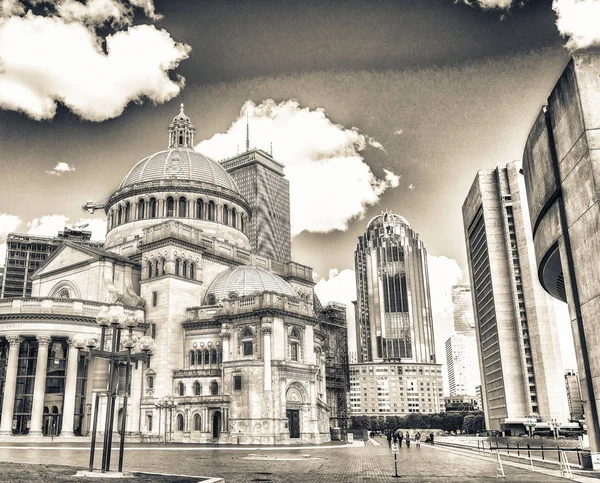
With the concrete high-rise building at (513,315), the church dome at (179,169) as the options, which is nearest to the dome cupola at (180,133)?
the church dome at (179,169)

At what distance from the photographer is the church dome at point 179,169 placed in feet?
272

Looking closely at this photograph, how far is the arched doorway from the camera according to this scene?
5992 cm

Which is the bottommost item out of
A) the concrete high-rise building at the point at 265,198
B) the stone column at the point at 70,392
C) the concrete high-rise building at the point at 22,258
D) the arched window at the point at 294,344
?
the stone column at the point at 70,392

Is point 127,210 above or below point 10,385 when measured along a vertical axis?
above

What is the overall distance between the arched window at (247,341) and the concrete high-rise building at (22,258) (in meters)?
77.4

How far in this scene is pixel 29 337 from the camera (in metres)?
59.2

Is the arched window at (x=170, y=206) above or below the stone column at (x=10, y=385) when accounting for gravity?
above

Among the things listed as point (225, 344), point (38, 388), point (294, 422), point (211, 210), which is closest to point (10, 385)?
point (38, 388)

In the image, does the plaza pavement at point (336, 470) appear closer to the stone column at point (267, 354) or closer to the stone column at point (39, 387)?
the stone column at point (267, 354)

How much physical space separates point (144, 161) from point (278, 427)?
155ft

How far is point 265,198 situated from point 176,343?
111238 millimetres

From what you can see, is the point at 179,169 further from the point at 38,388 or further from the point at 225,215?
the point at 38,388

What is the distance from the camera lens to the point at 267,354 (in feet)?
195

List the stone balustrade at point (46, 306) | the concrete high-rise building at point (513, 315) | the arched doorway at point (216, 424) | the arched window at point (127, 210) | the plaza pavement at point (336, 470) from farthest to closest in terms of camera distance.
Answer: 1. the concrete high-rise building at point (513, 315)
2. the arched window at point (127, 210)
3. the arched doorway at point (216, 424)
4. the stone balustrade at point (46, 306)
5. the plaza pavement at point (336, 470)
